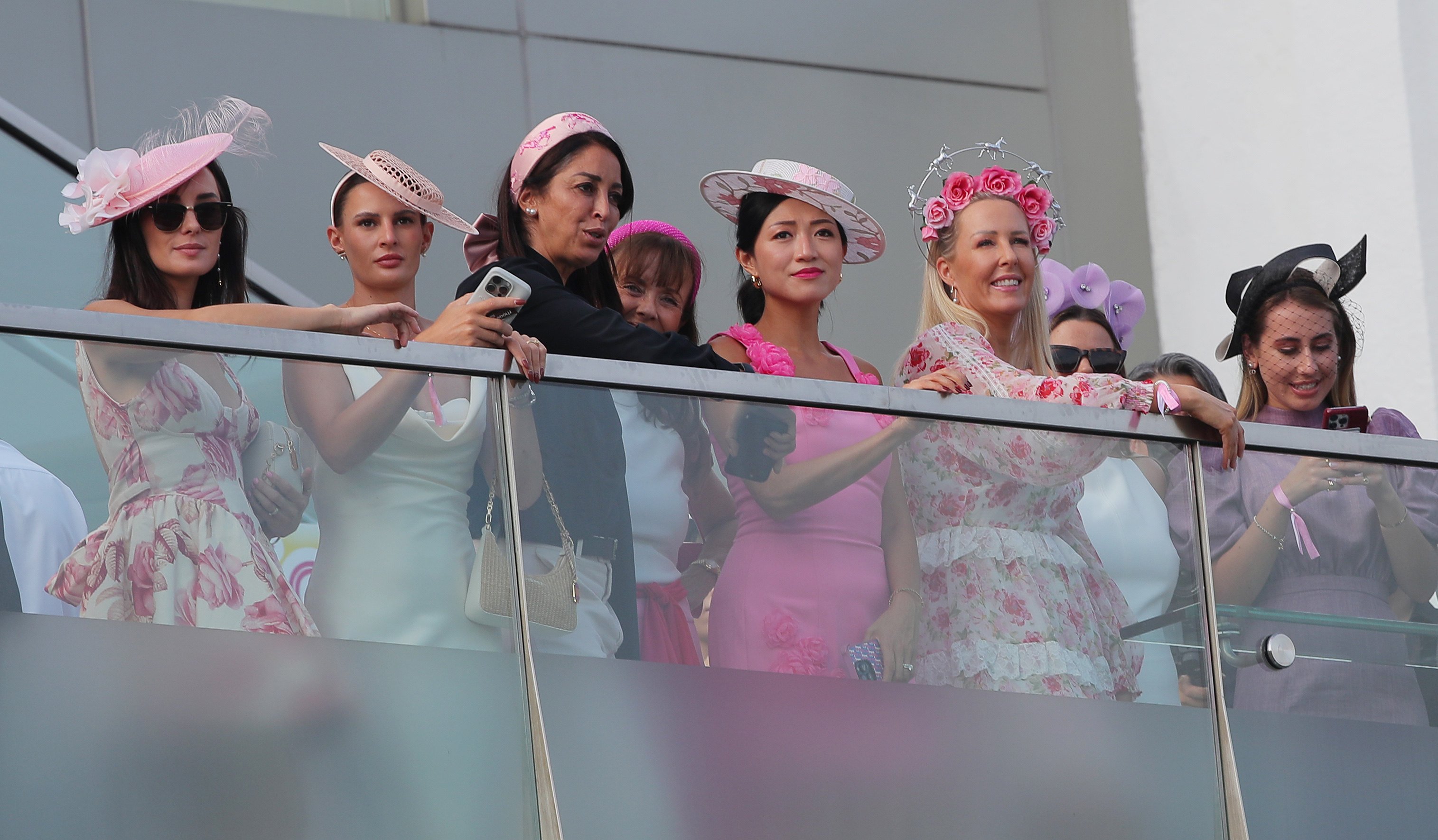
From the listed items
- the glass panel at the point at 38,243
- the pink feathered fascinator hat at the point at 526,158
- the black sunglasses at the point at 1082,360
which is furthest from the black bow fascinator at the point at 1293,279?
the glass panel at the point at 38,243

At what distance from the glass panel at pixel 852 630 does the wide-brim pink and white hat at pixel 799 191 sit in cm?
89

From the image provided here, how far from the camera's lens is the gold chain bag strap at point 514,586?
10.3ft

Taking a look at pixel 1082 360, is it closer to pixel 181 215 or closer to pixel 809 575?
pixel 809 575

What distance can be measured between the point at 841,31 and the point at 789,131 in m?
0.61

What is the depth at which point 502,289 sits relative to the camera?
3.32 m

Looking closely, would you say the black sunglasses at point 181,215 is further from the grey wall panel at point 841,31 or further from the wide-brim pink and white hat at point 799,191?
the grey wall panel at point 841,31

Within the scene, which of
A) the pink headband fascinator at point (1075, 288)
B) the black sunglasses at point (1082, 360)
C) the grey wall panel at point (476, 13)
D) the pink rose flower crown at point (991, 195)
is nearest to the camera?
the pink rose flower crown at point (991, 195)

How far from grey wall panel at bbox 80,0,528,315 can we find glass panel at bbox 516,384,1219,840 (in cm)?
391

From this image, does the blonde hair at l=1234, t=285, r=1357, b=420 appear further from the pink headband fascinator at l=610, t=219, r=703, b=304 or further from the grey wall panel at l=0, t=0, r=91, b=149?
the grey wall panel at l=0, t=0, r=91, b=149

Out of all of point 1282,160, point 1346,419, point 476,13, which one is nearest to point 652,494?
point 1346,419

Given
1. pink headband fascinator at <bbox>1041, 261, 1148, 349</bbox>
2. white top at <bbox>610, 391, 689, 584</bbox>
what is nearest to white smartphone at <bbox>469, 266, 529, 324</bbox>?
white top at <bbox>610, 391, 689, 584</bbox>

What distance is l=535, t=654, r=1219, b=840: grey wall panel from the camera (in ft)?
10.5

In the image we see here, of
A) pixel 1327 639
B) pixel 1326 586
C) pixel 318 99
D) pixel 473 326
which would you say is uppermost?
pixel 318 99

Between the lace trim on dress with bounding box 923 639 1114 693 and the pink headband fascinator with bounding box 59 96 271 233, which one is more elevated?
the pink headband fascinator with bounding box 59 96 271 233
